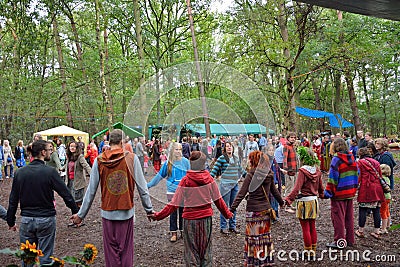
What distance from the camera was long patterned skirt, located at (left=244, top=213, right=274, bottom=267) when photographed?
459cm

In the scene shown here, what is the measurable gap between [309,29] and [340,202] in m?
9.04

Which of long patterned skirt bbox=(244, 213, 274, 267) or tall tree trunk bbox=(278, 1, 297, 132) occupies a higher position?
tall tree trunk bbox=(278, 1, 297, 132)

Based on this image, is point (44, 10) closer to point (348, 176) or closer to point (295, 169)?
point (295, 169)

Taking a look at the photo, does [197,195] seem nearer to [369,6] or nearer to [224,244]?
[224,244]

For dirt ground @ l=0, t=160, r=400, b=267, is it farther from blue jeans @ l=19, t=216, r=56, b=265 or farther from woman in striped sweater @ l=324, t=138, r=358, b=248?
blue jeans @ l=19, t=216, r=56, b=265

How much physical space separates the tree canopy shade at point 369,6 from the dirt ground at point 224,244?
3.42 meters

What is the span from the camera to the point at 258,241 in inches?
181

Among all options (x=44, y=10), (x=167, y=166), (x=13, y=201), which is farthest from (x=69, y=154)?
(x=44, y=10)

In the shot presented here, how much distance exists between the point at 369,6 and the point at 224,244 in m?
4.28

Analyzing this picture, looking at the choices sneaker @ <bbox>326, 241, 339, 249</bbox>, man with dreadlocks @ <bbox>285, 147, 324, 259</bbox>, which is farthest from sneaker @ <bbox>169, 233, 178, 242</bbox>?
sneaker @ <bbox>326, 241, 339, 249</bbox>

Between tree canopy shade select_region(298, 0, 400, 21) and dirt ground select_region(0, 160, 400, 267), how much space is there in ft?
11.2

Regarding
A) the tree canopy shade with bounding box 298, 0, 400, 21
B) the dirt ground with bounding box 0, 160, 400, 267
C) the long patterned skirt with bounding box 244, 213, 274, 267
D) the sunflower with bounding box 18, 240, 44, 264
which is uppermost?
the tree canopy shade with bounding box 298, 0, 400, 21

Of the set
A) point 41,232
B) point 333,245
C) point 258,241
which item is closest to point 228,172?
point 258,241

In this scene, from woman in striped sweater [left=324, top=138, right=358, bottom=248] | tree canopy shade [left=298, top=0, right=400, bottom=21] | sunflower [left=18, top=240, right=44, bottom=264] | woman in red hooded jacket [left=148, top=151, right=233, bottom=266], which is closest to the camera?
sunflower [left=18, top=240, right=44, bottom=264]
